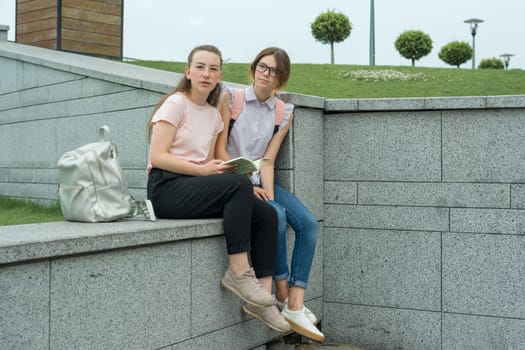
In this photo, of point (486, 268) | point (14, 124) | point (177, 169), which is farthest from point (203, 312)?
point (14, 124)

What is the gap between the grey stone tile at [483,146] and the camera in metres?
4.96

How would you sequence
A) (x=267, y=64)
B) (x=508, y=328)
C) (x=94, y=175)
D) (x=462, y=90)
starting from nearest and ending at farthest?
(x=94, y=175) → (x=267, y=64) → (x=508, y=328) → (x=462, y=90)

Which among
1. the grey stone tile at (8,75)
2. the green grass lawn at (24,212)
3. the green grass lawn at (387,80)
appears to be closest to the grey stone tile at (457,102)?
the green grass lawn at (24,212)

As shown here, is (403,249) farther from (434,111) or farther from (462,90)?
(462,90)

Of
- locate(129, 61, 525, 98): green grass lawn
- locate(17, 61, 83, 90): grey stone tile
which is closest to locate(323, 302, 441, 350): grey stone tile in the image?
locate(17, 61, 83, 90): grey stone tile

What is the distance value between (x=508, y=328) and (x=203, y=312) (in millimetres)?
2287

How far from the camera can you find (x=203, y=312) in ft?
13.3

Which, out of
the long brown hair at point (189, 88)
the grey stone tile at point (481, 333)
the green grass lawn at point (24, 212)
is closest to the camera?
the long brown hair at point (189, 88)

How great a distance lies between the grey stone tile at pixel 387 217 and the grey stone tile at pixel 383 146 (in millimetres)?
227

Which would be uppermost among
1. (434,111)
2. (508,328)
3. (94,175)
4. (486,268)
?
(434,111)

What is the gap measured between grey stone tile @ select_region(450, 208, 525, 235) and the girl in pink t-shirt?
1610 millimetres

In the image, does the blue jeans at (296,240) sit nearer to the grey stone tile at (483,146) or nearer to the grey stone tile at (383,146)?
the grey stone tile at (383,146)

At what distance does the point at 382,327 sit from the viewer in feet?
17.4

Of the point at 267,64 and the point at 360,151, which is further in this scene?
the point at 360,151
